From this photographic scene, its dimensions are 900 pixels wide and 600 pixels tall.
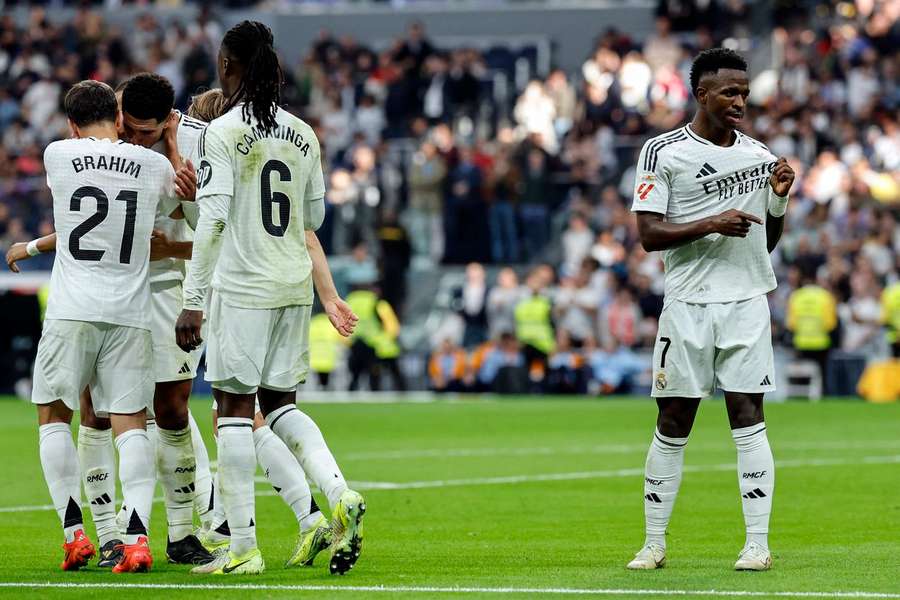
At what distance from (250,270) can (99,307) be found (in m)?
0.82

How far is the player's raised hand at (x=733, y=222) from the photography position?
300 inches

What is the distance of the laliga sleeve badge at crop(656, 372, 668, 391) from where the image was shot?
7.86 metres

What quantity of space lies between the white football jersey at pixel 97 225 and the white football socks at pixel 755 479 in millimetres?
3005

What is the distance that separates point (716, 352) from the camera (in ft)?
25.9

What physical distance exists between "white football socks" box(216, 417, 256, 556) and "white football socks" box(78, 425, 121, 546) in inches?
29.1

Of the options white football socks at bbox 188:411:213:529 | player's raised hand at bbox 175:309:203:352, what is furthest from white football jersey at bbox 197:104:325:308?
white football socks at bbox 188:411:213:529

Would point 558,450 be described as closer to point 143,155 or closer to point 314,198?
point 314,198

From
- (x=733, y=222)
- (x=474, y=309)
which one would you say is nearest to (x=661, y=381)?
(x=733, y=222)

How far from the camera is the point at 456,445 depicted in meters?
16.6

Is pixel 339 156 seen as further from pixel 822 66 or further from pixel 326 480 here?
pixel 326 480

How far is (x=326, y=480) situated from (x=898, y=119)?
22.4 m

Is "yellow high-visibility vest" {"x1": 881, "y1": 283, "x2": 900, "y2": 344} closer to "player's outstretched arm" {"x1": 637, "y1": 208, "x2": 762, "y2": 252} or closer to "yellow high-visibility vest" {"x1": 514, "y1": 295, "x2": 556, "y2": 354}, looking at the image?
"yellow high-visibility vest" {"x1": 514, "y1": 295, "x2": 556, "y2": 354}

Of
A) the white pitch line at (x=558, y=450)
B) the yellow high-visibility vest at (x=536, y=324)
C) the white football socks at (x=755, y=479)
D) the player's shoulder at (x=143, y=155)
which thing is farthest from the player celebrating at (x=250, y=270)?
the yellow high-visibility vest at (x=536, y=324)

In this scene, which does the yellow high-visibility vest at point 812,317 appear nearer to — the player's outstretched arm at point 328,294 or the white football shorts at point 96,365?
the player's outstretched arm at point 328,294
